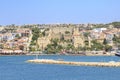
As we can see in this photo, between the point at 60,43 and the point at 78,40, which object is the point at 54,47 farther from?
the point at 78,40

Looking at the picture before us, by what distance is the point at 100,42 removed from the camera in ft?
498

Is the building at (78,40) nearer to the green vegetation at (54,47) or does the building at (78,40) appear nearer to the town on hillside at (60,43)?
the town on hillside at (60,43)

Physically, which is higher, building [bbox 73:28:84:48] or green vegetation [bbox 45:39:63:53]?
building [bbox 73:28:84:48]

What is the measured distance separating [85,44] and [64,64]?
73.1 meters

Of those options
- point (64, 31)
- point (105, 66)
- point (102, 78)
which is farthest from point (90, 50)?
point (102, 78)

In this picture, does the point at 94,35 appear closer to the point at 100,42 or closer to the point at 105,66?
the point at 100,42

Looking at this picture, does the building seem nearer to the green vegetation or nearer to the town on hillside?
the town on hillside

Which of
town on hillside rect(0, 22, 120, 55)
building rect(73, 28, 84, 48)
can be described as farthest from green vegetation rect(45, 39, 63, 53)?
building rect(73, 28, 84, 48)

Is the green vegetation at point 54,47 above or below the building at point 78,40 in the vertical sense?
below

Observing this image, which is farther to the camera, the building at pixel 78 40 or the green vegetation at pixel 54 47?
the building at pixel 78 40

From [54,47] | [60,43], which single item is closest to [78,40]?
[60,43]

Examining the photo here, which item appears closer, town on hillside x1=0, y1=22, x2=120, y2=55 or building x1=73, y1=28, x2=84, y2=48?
town on hillside x1=0, y1=22, x2=120, y2=55

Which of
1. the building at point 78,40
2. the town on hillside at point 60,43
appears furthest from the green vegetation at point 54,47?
the building at point 78,40

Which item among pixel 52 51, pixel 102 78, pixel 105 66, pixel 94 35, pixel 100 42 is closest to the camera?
pixel 102 78
